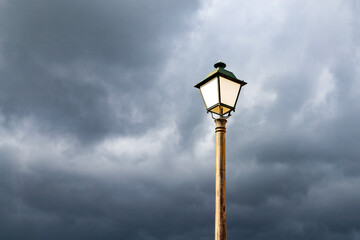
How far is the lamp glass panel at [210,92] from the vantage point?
27.0 feet

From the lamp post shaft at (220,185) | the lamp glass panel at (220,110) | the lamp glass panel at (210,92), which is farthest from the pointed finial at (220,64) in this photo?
the lamp post shaft at (220,185)

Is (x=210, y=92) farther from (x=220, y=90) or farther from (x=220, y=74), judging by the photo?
(x=220, y=74)

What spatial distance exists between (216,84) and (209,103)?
517 millimetres

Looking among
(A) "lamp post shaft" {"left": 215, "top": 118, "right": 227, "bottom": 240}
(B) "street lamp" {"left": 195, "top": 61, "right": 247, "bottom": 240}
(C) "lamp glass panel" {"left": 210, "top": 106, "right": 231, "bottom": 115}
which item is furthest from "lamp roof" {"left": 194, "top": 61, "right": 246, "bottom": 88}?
(A) "lamp post shaft" {"left": 215, "top": 118, "right": 227, "bottom": 240}

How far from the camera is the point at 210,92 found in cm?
846

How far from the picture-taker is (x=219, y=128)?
8.38 m

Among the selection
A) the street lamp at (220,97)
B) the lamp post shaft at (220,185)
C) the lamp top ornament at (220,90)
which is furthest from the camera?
the lamp top ornament at (220,90)

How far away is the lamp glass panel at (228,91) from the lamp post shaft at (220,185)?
1.60ft

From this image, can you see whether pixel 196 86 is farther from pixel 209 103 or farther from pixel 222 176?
pixel 222 176

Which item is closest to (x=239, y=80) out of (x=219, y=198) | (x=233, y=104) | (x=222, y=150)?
(x=233, y=104)

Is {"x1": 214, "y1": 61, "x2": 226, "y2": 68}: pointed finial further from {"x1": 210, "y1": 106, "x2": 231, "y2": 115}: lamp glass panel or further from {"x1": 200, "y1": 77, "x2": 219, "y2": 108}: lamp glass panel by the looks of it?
{"x1": 210, "y1": 106, "x2": 231, "y2": 115}: lamp glass panel

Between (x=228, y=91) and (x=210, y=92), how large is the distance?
454 mm

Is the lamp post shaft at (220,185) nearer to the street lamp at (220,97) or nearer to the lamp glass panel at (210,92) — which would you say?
the street lamp at (220,97)

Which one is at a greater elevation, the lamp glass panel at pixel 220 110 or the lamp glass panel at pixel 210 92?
the lamp glass panel at pixel 210 92
